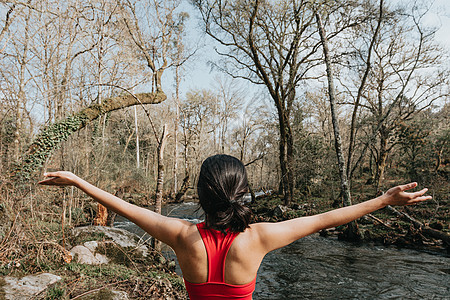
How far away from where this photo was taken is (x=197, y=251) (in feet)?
4.49

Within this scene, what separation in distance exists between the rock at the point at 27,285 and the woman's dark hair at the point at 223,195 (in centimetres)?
359

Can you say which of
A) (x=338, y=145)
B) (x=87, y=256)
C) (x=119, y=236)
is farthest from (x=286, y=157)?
(x=87, y=256)

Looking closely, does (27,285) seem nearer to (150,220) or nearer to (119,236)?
(119,236)

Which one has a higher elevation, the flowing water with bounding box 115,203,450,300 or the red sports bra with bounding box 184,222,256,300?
the red sports bra with bounding box 184,222,256,300

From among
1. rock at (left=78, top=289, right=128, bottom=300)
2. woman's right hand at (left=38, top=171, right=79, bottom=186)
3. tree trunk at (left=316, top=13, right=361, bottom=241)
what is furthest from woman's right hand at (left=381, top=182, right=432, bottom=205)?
tree trunk at (left=316, top=13, right=361, bottom=241)

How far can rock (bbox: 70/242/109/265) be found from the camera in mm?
5626

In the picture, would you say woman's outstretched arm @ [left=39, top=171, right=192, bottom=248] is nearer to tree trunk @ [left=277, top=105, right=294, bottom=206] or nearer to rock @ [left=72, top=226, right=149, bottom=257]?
A: rock @ [left=72, top=226, right=149, bottom=257]

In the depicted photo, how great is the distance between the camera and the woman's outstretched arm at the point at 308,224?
141 cm

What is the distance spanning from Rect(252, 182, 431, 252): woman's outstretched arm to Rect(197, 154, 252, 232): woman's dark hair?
13 centimetres

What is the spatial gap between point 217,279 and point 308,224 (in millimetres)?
564

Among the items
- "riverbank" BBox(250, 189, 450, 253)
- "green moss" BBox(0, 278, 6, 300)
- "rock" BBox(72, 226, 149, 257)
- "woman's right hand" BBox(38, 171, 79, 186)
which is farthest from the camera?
"riverbank" BBox(250, 189, 450, 253)

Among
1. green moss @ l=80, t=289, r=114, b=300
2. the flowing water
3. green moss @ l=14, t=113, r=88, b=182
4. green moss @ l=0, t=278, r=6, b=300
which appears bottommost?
the flowing water

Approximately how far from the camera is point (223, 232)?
1413mm

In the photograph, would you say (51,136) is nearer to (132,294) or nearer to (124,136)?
(132,294)
